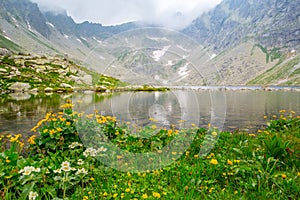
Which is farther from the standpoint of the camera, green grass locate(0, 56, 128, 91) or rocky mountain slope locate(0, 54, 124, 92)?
green grass locate(0, 56, 128, 91)

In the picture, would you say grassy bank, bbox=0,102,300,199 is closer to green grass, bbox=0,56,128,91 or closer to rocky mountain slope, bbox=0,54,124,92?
rocky mountain slope, bbox=0,54,124,92

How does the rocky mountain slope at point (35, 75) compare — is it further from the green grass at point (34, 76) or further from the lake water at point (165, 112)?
the lake water at point (165, 112)

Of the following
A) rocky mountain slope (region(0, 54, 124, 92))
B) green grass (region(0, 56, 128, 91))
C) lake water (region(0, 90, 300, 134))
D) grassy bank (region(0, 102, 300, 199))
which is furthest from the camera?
green grass (region(0, 56, 128, 91))

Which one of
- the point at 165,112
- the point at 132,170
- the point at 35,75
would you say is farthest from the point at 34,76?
the point at 132,170

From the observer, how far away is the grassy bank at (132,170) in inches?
142

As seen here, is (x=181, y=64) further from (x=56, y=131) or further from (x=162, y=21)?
(x=56, y=131)

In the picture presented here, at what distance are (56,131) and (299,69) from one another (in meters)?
238

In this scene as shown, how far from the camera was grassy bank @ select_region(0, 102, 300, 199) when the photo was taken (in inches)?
142

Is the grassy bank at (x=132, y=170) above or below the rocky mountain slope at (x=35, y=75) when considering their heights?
below

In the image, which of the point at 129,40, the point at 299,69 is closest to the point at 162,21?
the point at 129,40

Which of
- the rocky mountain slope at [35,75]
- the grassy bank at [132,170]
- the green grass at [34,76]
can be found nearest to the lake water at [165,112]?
the grassy bank at [132,170]

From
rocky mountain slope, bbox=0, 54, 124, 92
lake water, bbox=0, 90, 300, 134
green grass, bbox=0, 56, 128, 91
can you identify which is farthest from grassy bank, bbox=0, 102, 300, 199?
green grass, bbox=0, 56, 128, 91

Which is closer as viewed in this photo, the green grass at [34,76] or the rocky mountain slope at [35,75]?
the rocky mountain slope at [35,75]

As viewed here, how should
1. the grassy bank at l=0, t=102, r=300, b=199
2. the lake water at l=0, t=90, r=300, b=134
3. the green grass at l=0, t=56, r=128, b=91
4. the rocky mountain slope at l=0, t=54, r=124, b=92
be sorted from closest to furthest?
the grassy bank at l=0, t=102, r=300, b=199 < the lake water at l=0, t=90, r=300, b=134 < the rocky mountain slope at l=0, t=54, r=124, b=92 < the green grass at l=0, t=56, r=128, b=91
